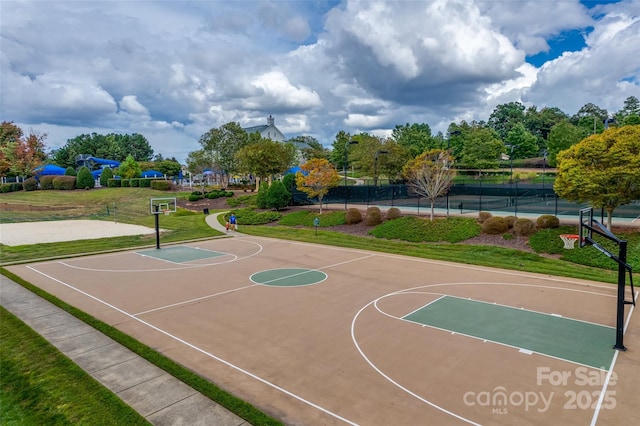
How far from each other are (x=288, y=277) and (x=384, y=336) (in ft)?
22.7

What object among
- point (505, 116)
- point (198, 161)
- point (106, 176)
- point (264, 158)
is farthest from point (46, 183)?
point (505, 116)

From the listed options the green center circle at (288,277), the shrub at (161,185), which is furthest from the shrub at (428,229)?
the shrub at (161,185)

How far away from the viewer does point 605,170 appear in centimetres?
1758

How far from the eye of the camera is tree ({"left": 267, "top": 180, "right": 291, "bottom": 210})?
36688 millimetres

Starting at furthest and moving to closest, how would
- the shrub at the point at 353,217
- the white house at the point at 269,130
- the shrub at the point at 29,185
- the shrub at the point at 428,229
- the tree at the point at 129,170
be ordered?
the white house at the point at 269,130, the tree at the point at 129,170, the shrub at the point at 29,185, the shrub at the point at 353,217, the shrub at the point at 428,229

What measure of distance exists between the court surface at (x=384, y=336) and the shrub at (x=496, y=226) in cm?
600

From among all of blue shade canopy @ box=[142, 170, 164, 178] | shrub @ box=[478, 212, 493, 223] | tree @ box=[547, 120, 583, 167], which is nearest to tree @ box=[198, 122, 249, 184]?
blue shade canopy @ box=[142, 170, 164, 178]

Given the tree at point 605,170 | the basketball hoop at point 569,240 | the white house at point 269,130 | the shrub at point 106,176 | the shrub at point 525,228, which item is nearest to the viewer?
the tree at point 605,170

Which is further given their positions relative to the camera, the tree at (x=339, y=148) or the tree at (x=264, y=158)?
the tree at (x=339, y=148)

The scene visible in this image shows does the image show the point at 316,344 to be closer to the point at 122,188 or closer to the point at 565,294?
the point at 565,294

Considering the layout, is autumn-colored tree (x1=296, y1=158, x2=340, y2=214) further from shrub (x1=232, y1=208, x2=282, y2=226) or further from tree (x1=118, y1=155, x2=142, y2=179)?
tree (x1=118, y1=155, x2=142, y2=179)

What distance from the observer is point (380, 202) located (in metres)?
39.2

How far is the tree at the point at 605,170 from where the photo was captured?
1720cm

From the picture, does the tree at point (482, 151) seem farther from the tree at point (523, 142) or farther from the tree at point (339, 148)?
the tree at point (339, 148)
